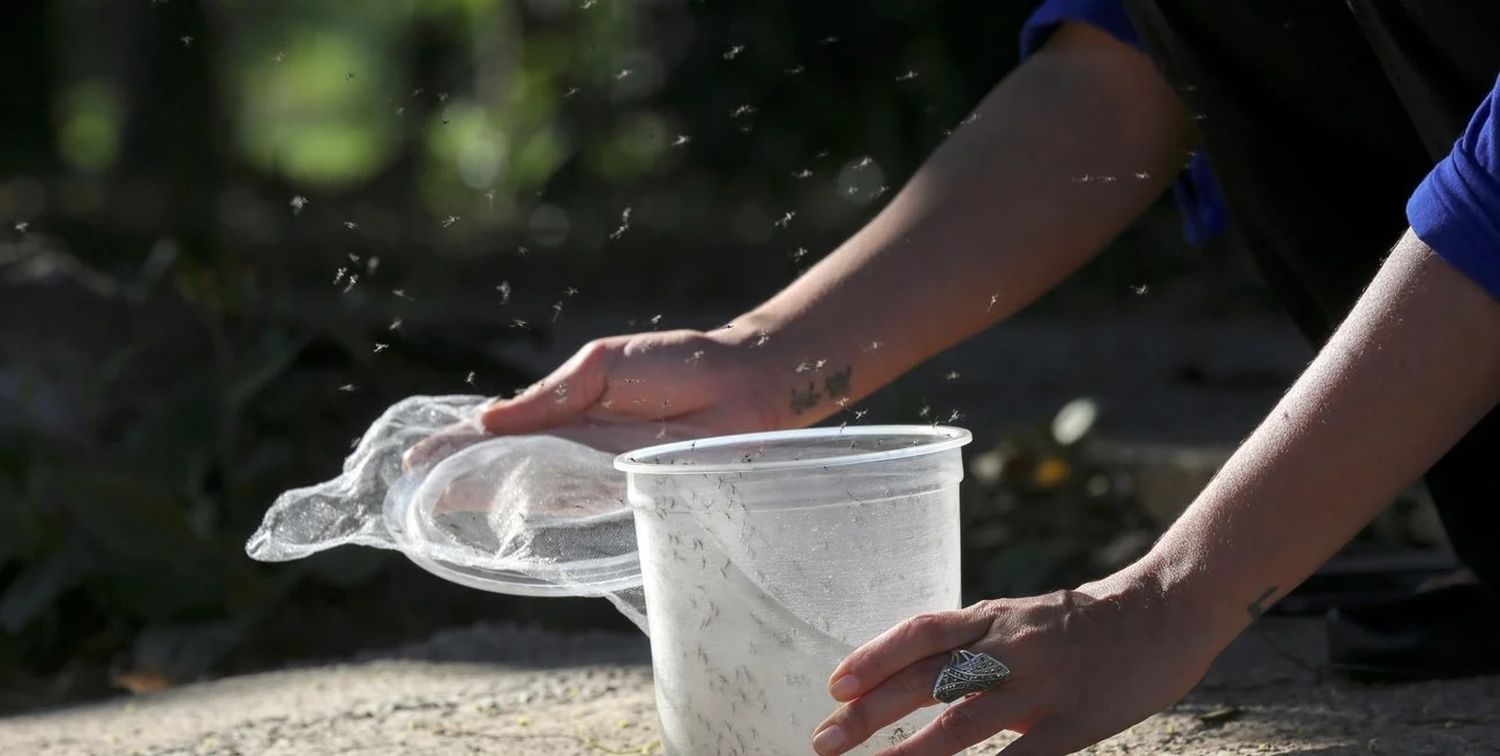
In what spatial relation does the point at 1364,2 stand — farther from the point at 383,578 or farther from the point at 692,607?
the point at 383,578

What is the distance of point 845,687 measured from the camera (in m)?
1.31

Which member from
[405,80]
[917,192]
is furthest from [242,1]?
[917,192]

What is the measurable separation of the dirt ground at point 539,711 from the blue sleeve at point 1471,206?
577 millimetres

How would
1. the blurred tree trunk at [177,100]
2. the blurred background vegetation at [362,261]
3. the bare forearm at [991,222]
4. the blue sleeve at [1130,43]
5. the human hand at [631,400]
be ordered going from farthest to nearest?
the blurred tree trunk at [177,100] → the blurred background vegetation at [362,261] → the blue sleeve at [1130,43] → the bare forearm at [991,222] → the human hand at [631,400]

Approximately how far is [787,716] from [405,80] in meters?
8.43

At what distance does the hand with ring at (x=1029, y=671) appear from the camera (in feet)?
4.20

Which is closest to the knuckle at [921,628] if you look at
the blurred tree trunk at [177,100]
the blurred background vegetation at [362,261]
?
the blurred background vegetation at [362,261]

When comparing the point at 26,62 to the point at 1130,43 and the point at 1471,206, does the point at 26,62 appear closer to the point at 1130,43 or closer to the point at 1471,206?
the point at 1130,43

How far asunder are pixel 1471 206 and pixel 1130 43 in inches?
31.8

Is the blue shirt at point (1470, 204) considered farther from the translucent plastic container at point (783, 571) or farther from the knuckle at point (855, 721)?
the knuckle at point (855, 721)

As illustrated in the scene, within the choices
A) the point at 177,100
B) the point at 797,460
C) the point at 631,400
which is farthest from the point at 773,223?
the point at 797,460

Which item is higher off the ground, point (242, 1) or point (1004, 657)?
point (242, 1)

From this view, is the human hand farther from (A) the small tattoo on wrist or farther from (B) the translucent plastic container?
(A) the small tattoo on wrist

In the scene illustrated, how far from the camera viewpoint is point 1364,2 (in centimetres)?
170
